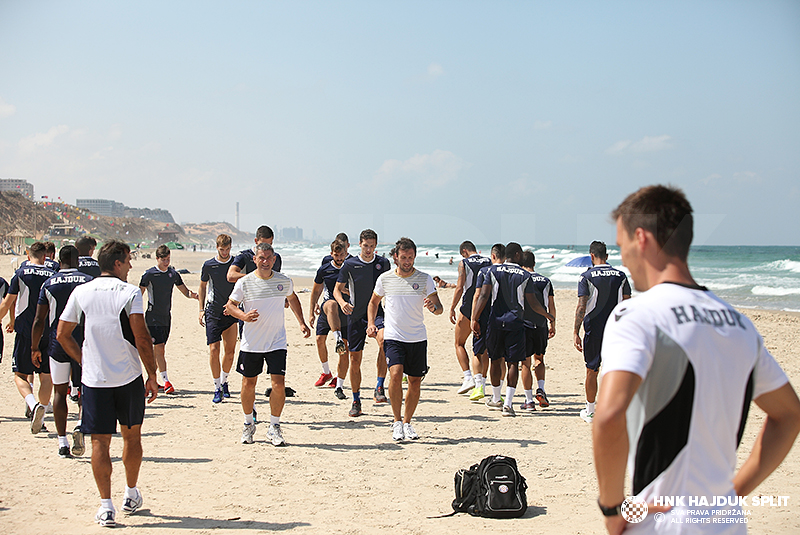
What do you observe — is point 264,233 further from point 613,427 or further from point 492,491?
point 613,427

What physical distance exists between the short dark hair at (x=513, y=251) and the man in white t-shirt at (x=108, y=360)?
482cm

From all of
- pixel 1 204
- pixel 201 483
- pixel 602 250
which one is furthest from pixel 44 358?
pixel 1 204

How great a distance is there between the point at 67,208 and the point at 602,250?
380ft

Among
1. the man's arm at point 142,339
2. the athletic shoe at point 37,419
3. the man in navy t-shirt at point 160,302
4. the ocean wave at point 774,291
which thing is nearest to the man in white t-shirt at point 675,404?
the man's arm at point 142,339

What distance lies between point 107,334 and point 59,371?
7.18ft

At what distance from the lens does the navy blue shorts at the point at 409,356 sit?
630cm

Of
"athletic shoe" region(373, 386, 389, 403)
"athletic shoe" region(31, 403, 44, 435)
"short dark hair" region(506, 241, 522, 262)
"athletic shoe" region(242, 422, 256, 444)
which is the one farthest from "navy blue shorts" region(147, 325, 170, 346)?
"short dark hair" region(506, 241, 522, 262)

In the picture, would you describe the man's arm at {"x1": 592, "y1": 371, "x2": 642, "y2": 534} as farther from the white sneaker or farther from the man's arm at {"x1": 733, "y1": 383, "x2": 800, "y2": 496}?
the white sneaker

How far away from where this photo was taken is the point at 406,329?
20.9 feet

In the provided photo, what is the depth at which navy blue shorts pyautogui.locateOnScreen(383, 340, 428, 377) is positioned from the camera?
6.30 metres

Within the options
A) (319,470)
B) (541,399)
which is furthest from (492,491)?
(541,399)

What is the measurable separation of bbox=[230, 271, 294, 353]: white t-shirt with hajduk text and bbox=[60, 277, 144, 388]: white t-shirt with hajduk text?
1937 mm

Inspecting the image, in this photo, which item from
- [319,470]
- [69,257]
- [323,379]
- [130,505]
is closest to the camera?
[130,505]

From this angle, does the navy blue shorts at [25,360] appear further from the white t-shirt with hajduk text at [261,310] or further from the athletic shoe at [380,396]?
the athletic shoe at [380,396]
